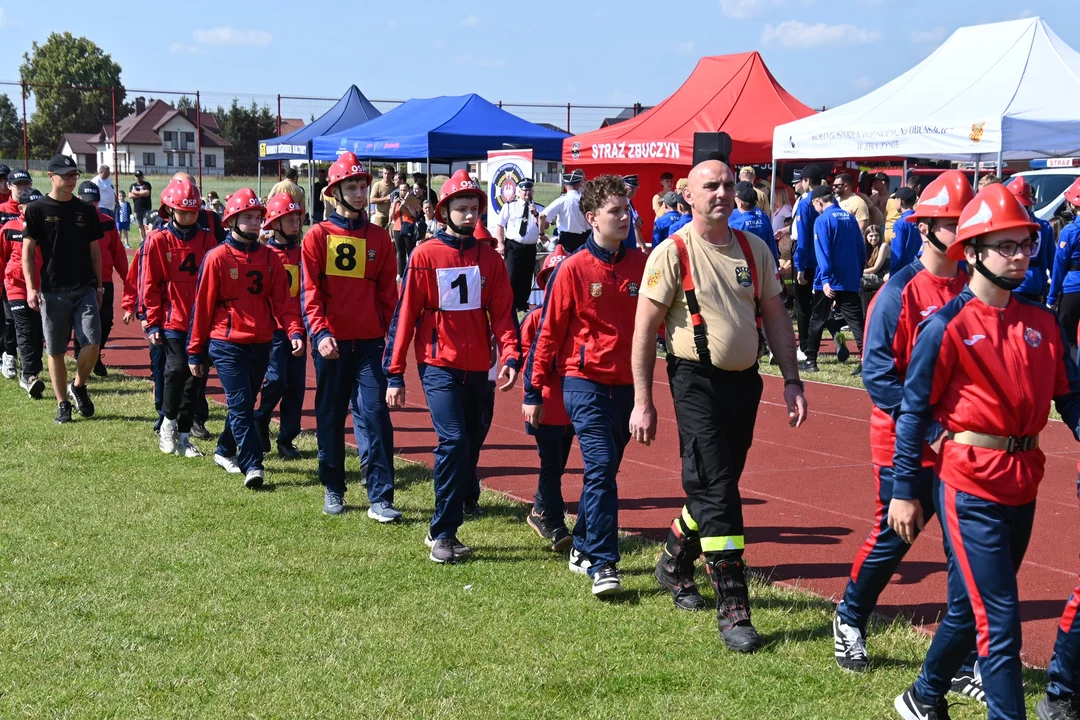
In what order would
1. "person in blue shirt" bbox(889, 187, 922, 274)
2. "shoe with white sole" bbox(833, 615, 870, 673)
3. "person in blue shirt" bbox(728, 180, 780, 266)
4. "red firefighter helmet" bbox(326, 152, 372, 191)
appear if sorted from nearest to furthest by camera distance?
"shoe with white sole" bbox(833, 615, 870, 673), "red firefighter helmet" bbox(326, 152, 372, 191), "person in blue shirt" bbox(889, 187, 922, 274), "person in blue shirt" bbox(728, 180, 780, 266)

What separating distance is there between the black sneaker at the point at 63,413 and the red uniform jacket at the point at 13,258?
1.89m

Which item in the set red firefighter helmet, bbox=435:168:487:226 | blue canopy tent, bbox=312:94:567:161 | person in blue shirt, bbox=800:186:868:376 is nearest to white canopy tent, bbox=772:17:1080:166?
person in blue shirt, bbox=800:186:868:376

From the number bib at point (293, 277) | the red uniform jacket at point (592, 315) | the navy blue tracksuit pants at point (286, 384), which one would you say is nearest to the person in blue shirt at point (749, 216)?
the number bib at point (293, 277)

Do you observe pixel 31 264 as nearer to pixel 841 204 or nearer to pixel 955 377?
pixel 955 377

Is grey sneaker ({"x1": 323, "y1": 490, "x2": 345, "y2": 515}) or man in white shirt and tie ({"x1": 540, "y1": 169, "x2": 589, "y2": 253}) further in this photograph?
man in white shirt and tie ({"x1": 540, "y1": 169, "x2": 589, "y2": 253})

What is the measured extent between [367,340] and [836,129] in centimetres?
1108

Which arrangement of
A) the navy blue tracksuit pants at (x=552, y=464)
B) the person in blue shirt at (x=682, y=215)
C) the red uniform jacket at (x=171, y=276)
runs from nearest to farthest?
the navy blue tracksuit pants at (x=552, y=464) → the red uniform jacket at (x=171, y=276) → the person in blue shirt at (x=682, y=215)

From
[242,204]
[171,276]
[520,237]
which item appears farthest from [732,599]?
[520,237]

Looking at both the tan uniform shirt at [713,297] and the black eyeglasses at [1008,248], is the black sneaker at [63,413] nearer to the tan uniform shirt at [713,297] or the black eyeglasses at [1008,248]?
the tan uniform shirt at [713,297]

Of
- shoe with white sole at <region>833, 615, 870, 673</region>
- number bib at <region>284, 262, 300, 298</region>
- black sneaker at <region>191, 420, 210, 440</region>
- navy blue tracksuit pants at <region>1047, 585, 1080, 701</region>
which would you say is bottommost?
black sneaker at <region>191, 420, 210, 440</region>

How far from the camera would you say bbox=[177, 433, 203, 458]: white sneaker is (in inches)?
365

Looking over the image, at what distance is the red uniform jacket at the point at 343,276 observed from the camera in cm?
738

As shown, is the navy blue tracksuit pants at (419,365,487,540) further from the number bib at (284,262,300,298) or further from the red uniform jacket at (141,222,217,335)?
the red uniform jacket at (141,222,217,335)

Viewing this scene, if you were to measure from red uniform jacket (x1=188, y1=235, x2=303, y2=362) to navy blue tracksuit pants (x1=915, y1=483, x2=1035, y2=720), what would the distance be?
524cm
